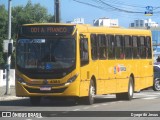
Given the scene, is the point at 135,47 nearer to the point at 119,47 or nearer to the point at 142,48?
the point at 142,48

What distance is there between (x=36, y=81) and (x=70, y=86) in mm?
1349

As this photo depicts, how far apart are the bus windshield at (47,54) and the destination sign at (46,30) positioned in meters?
0.27

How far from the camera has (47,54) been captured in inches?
840

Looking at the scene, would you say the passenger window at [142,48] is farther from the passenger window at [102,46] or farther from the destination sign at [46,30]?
the destination sign at [46,30]

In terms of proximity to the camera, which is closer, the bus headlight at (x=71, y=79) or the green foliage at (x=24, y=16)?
the bus headlight at (x=71, y=79)

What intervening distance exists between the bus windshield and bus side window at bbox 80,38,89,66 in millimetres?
423

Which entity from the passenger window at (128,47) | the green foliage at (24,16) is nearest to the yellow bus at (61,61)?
the passenger window at (128,47)

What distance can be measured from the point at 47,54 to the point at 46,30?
39.8 inches

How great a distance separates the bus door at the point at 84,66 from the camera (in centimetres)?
2144

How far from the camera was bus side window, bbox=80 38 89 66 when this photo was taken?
21505mm

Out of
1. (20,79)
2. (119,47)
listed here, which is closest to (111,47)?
(119,47)

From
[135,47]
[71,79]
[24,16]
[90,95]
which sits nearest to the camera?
[71,79]

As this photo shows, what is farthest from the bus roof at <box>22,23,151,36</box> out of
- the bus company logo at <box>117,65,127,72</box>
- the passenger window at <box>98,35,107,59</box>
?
the bus company logo at <box>117,65,127,72</box>

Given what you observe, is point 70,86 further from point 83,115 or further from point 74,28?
point 83,115
